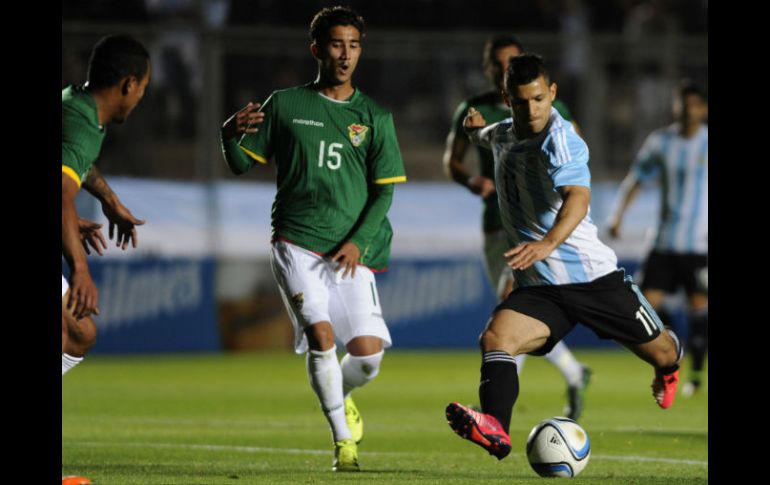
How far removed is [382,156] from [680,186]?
5398 millimetres

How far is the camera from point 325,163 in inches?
301

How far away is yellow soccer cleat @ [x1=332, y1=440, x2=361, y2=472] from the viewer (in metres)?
7.26

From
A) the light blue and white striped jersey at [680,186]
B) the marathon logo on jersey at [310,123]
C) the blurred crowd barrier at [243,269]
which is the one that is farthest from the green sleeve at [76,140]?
the blurred crowd barrier at [243,269]

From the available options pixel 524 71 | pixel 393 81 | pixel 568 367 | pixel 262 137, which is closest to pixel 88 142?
pixel 262 137

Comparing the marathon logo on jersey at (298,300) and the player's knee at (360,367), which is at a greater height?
the marathon logo on jersey at (298,300)

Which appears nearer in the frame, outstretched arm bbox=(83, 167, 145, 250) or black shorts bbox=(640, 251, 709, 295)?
outstretched arm bbox=(83, 167, 145, 250)

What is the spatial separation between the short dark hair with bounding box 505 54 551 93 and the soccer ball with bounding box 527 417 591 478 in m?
1.60

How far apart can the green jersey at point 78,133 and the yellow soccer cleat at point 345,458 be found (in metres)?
1.90

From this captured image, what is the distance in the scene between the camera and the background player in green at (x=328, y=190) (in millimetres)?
7520

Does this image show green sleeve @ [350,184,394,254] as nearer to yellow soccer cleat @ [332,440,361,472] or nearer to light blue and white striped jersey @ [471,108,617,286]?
light blue and white striped jersey @ [471,108,617,286]

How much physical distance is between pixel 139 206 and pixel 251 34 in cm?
238

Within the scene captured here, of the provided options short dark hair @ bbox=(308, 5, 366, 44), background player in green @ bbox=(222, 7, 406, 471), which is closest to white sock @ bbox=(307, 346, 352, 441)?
Result: background player in green @ bbox=(222, 7, 406, 471)

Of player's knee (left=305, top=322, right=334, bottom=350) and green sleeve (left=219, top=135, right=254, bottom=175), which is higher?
green sleeve (left=219, top=135, right=254, bottom=175)

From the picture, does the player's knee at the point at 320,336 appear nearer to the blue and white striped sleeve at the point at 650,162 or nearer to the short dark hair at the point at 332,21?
the short dark hair at the point at 332,21
